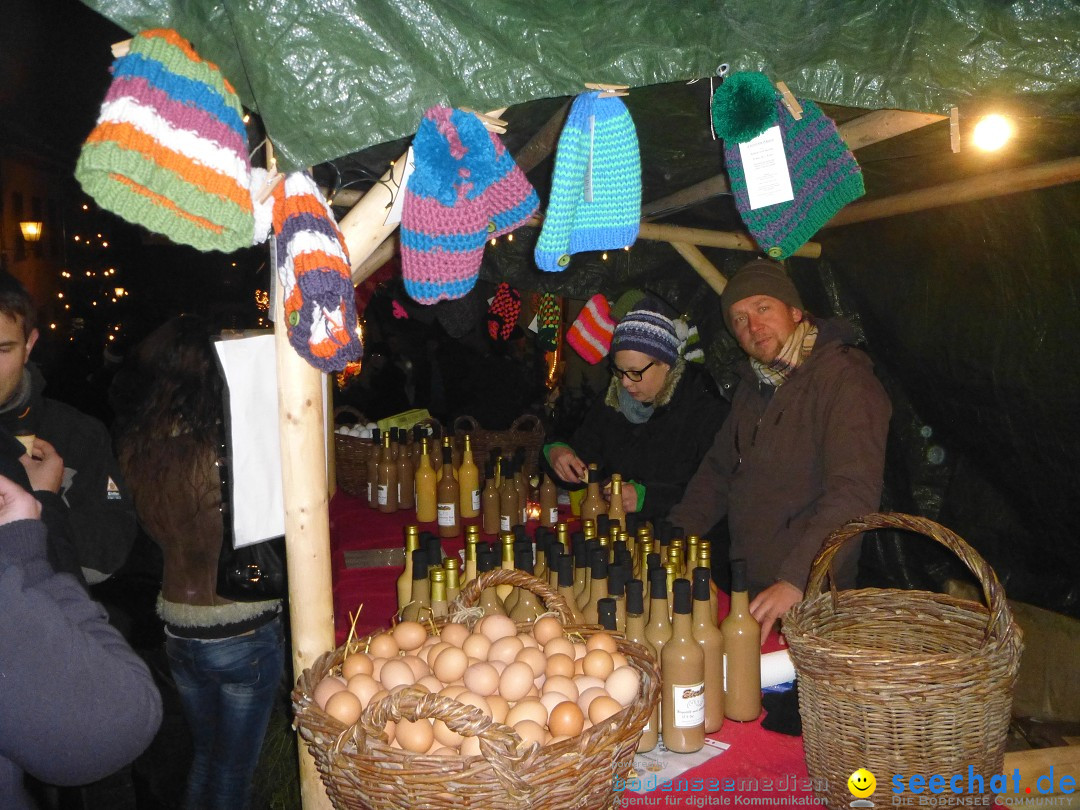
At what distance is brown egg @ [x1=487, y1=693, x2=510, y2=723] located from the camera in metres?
1.33

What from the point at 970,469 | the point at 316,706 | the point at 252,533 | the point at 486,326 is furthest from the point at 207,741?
the point at 486,326

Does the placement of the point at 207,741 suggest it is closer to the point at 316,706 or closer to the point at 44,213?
the point at 316,706

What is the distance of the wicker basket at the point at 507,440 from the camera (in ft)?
13.6

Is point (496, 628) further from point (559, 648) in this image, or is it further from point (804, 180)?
point (804, 180)

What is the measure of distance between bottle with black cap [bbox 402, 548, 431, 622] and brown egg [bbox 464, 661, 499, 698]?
0.54m

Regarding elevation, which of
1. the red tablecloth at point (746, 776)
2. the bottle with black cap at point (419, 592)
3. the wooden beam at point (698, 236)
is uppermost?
the wooden beam at point (698, 236)

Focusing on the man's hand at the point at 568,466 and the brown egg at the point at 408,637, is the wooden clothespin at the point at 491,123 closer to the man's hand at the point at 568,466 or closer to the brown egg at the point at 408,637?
the brown egg at the point at 408,637

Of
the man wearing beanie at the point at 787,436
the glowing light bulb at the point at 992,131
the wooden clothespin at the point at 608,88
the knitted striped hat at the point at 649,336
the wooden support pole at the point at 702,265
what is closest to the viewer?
the wooden clothespin at the point at 608,88

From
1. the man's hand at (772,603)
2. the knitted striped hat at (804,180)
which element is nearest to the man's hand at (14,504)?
the knitted striped hat at (804,180)

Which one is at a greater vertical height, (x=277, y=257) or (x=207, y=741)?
(x=277, y=257)

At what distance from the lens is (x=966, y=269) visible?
2881 mm

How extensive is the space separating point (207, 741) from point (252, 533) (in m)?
1.48

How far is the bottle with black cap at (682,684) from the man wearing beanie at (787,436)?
1.04 meters

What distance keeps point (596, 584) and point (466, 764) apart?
89cm
